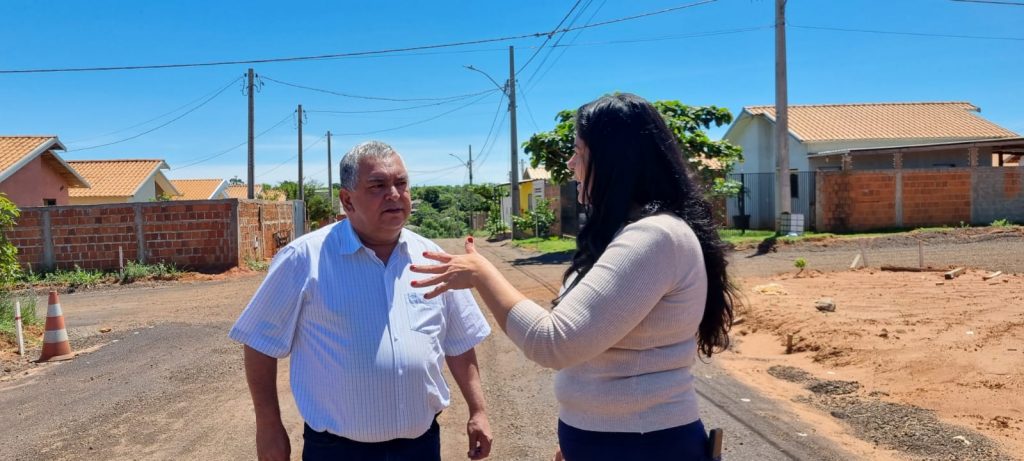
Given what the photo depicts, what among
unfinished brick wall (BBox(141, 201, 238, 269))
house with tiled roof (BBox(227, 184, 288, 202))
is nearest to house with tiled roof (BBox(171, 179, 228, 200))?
house with tiled roof (BBox(227, 184, 288, 202))

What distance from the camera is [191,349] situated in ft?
28.1

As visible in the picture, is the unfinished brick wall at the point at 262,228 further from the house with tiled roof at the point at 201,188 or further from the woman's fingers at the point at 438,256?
the house with tiled roof at the point at 201,188

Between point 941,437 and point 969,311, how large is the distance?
4193 mm

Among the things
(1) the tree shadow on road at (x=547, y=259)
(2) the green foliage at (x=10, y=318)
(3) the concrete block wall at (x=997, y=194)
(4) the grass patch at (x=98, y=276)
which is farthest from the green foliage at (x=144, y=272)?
(3) the concrete block wall at (x=997, y=194)

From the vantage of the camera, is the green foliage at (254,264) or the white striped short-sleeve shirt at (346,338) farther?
the green foliage at (254,264)

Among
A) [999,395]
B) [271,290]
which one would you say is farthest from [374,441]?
[999,395]

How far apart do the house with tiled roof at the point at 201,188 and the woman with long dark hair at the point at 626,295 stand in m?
47.7

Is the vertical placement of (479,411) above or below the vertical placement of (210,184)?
below

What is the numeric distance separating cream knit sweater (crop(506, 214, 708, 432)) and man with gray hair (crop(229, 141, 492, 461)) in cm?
73

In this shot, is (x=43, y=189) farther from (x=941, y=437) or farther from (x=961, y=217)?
(x=961, y=217)

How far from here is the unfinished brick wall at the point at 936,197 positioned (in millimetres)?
21641

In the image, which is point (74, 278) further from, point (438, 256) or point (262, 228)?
point (438, 256)

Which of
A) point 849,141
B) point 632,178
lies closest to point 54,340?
point 632,178

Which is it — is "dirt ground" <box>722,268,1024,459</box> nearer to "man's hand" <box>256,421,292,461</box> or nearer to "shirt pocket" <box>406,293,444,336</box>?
"shirt pocket" <box>406,293,444,336</box>
